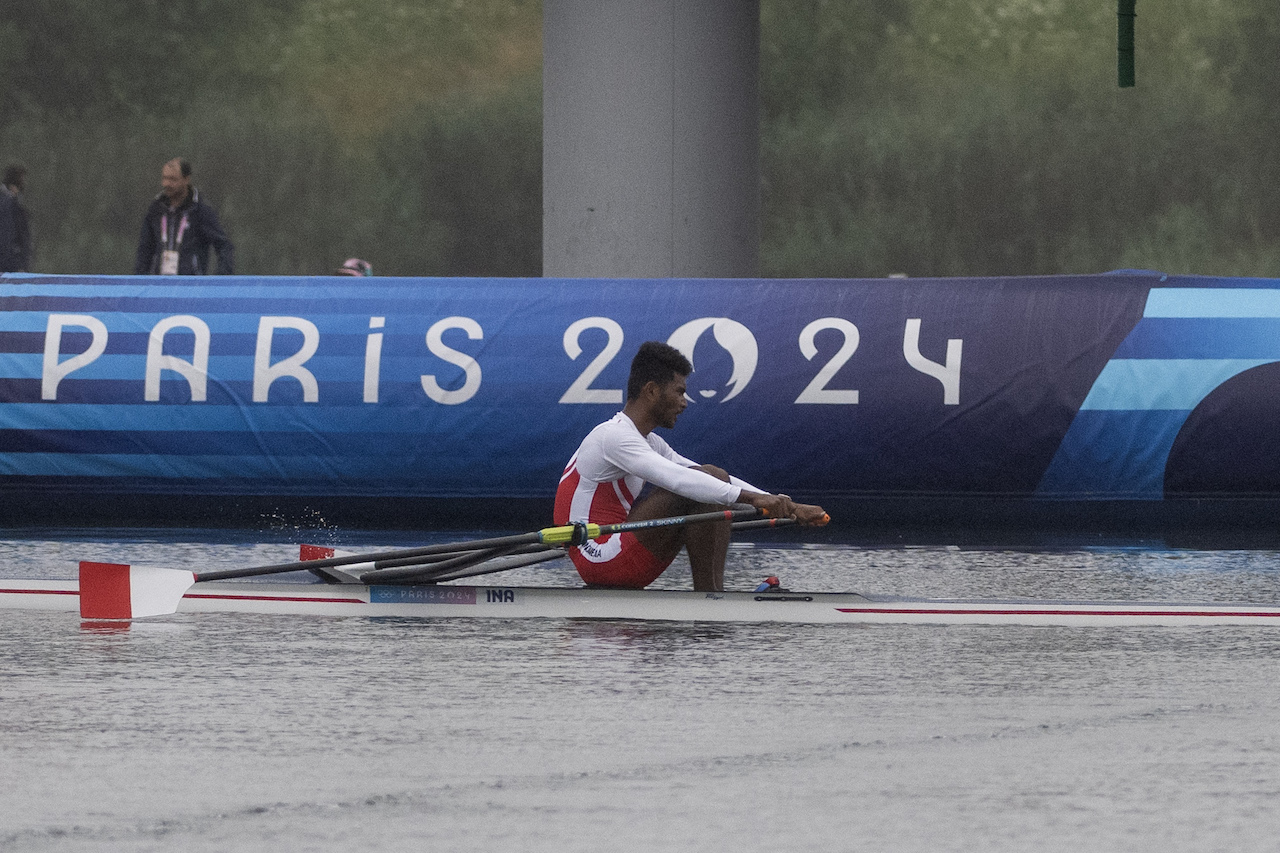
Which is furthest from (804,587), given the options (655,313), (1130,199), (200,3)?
(200,3)

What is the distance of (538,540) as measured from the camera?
312 inches

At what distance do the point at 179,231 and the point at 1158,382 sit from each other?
857cm

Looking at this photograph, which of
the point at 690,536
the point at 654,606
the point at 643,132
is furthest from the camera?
the point at 643,132

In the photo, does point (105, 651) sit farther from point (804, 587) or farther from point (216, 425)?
point (216, 425)

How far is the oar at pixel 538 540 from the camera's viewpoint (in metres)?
7.89

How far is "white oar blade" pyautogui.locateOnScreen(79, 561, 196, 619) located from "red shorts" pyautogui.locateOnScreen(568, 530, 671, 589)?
5.10ft

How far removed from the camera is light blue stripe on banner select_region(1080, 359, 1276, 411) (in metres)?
11.1

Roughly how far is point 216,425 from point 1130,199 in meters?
25.4

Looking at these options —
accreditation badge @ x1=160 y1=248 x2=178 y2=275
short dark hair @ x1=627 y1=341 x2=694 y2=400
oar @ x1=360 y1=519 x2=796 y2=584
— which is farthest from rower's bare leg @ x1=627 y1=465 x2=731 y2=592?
accreditation badge @ x1=160 y1=248 x2=178 y2=275

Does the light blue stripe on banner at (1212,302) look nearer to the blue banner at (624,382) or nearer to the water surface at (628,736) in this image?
the blue banner at (624,382)

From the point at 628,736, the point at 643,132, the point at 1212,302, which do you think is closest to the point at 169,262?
the point at 643,132

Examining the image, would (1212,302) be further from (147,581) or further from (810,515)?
(147,581)

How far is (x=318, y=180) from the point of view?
118 feet

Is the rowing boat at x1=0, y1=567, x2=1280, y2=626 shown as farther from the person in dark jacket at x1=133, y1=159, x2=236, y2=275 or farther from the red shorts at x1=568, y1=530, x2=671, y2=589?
the person in dark jacket at x1=133, y1=159, x2=236, y2=275
